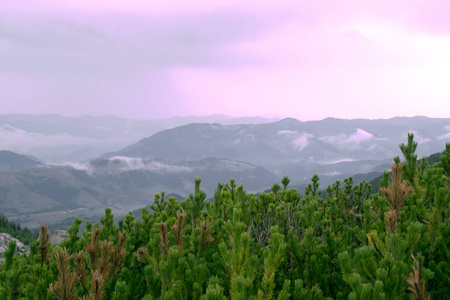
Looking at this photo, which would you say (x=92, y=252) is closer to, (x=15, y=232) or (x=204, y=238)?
(x=204, y=238)

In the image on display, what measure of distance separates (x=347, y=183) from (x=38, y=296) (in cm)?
1068

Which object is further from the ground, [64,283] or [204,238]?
[204,238]

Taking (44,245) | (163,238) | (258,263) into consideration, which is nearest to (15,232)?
(44,245)

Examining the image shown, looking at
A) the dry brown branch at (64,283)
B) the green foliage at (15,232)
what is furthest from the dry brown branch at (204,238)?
the green foliage at (15,232)

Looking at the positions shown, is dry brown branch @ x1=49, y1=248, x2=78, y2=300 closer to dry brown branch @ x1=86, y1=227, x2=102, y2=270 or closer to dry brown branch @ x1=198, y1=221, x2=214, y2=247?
dry brown branch @ x1=86, y1=227, x2=102, y2=270

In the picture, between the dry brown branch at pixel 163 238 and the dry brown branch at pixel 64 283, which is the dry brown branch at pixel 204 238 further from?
the dry brown branch at pixel 64 283

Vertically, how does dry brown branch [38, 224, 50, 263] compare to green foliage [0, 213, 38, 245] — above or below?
above

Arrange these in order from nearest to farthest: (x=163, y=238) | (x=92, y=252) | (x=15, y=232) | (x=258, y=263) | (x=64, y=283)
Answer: (x=64, y=283) → (x=92, y=252) → (x=258, y=263) → (x=163, y=238) → (x=15, y=232)

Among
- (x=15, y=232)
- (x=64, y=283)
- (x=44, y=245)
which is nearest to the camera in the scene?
(x=64, y=283)

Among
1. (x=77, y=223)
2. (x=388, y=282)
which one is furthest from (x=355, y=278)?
(x=77, y=223)

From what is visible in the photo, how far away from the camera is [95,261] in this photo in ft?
15.9

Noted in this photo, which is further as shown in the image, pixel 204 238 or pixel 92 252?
pixel 204 238

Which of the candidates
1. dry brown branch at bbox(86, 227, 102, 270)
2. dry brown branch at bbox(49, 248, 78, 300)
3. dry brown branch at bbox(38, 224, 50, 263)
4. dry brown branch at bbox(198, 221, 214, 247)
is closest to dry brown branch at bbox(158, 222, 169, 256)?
dry brown branch at bbox(198, 221, 214, 247)

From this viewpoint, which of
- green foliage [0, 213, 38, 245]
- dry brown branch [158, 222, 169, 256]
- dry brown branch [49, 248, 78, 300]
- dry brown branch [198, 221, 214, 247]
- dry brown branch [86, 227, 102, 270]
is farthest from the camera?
green foliage [0, 213, 38, 245]
